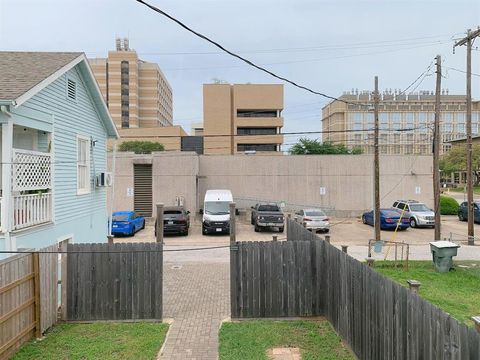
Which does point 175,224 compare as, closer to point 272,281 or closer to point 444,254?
point 444,254

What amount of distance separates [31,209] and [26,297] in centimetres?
282

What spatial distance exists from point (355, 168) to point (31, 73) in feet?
81.0

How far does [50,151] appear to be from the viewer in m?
10.4

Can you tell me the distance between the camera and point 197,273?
43.5 ft

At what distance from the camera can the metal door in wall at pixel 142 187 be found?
28.3 meters

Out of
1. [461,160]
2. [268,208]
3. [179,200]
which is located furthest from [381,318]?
[461,160]

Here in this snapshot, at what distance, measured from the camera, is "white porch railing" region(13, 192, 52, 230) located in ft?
28.1

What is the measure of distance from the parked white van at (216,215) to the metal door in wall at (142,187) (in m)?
6.72

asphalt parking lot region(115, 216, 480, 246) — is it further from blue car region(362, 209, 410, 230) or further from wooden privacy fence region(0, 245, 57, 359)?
wooden privacy fence region(0, 245, 57, 359)

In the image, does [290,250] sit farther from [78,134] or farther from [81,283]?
[78,134]

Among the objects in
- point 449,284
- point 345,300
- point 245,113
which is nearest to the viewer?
point 345,300

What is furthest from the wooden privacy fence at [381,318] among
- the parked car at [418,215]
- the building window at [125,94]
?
the building window at [125,94]

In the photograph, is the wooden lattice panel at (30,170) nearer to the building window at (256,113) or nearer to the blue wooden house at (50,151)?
the blue wooden house at (50,151)

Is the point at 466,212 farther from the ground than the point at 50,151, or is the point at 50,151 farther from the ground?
the point at 50,151
